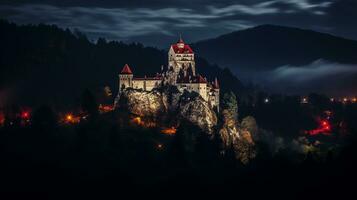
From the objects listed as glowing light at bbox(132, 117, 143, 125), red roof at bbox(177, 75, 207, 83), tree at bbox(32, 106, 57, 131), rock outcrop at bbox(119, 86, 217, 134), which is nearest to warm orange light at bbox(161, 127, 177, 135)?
rock outcrop at bbox(119, 86, 217, 134)

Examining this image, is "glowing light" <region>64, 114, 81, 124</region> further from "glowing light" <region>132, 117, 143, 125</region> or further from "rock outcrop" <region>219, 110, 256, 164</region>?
"rock outcrop" <region>219, 110, 256, 164</region>

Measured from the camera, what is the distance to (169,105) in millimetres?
174375

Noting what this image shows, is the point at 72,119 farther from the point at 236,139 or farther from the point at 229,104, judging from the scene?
the point at 236,139

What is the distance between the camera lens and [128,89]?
567ft

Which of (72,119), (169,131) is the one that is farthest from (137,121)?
(72,119)

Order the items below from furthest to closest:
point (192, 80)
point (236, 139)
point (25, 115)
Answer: point (25, 115)
point (236, 139)
point (192, 80)

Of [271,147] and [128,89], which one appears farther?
[271,147]

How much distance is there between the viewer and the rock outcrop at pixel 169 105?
171250mm

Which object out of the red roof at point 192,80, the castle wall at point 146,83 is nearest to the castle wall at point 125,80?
the castle wall at point 146,83

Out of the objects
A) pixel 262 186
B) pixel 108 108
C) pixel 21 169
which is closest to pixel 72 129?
pixel 108 108

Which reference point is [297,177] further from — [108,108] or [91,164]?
[108,108]

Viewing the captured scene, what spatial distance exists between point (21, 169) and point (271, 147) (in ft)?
252

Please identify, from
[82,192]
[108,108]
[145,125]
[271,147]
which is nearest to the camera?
[82,192]

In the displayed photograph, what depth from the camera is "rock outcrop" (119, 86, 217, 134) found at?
171250mm
